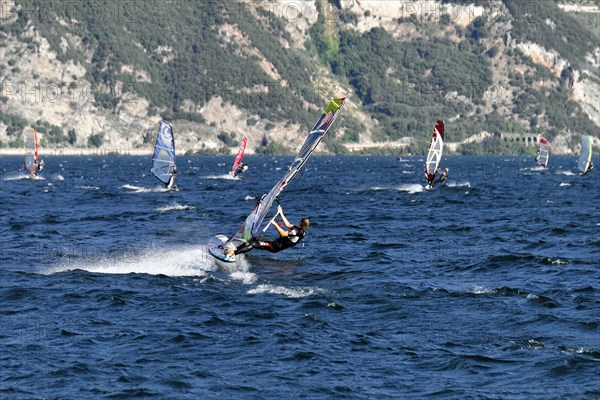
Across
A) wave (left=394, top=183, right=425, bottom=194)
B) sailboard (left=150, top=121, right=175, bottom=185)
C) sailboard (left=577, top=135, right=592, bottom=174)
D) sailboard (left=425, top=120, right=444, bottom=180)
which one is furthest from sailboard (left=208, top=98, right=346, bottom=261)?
sailboard (left=577, top=135, right=592, bottom=174)

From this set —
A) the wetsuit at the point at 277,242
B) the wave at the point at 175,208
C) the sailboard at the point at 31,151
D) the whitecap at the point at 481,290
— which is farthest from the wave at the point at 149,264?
the sailboard at the point at 31,151

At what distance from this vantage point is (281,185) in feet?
107

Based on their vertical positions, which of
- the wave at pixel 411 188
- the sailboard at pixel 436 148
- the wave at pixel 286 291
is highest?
the sailboard at pixel 436 148

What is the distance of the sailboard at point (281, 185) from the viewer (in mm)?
33125

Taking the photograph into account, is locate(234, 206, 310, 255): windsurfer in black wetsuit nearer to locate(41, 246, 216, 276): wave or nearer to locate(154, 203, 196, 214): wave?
locate(41, 246, 216, 276): wave

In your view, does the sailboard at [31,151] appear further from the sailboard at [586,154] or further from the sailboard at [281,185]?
the sailboard at [281,185]

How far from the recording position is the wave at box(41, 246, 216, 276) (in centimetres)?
3666

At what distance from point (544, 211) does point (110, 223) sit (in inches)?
1130

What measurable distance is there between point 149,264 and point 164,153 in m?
39.8

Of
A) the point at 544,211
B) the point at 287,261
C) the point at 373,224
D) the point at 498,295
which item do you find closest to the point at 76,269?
the point at 287,261

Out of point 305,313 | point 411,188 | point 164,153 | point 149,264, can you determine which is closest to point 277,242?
point 305,313

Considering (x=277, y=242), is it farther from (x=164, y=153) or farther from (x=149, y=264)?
(x=164, y=153)

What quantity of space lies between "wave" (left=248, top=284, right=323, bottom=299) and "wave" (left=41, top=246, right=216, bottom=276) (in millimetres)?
3563

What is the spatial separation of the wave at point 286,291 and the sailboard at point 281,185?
1853 mm
